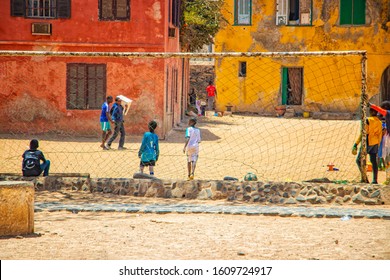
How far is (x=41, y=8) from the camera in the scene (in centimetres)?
2517

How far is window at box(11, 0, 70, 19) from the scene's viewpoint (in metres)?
24.9

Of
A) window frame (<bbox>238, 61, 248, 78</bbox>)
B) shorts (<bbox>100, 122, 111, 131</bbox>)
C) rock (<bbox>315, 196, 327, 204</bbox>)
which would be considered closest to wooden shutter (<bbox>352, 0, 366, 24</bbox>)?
window frame (<bbox>238, 61, 248, 78</bbox>)

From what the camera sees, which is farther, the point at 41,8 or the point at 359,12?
the point at 359,12

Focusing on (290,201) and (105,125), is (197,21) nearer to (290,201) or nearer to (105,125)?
(105,125)

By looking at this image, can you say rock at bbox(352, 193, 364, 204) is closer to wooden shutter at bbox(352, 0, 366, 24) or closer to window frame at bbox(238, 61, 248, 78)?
wooden shutter at bbox(352, 0, 366, 24)

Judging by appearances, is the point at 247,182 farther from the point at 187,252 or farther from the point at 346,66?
the point at 346,66

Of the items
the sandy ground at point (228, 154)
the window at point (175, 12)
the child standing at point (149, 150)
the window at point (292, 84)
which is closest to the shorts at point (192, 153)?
the child standing at point (149, 150)

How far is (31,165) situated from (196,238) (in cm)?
518

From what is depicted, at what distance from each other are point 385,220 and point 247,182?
280cm

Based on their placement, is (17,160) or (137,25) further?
(137,25)

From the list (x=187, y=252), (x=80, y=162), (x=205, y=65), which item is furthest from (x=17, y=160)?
(x=205, y=65)

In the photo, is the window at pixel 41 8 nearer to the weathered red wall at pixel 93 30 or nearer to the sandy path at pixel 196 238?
the weathered red wall at pixel 93 30

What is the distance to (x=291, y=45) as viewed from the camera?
3753 centimetres

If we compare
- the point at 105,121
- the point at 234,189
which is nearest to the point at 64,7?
the point at 105,121
